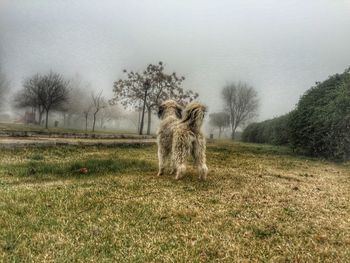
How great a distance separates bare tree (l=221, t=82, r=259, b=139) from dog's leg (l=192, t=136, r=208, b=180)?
75.9m

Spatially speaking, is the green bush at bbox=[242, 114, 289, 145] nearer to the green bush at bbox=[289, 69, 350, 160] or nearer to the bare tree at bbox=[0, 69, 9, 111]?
the green bush at bbox=[289, 69, 350, 160]

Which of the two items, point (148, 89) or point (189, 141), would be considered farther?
point (148, 89)

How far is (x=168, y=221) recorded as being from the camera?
617cm

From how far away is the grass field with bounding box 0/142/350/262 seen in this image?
471cm

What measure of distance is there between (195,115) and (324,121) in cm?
1851

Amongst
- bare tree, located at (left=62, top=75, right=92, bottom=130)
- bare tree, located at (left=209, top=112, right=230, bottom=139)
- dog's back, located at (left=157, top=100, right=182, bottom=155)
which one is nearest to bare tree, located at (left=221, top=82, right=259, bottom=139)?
bare tree, located at (left=209, top=112, right=230, bottom=139)

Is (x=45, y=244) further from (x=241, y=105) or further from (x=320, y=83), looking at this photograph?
(x=241, y=105)

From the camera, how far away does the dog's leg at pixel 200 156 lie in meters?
10.8

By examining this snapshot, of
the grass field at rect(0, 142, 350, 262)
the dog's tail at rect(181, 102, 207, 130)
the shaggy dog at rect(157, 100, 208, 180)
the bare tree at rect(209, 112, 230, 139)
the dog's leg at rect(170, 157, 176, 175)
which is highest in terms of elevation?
the bare tree at rect(209, 112, 230, 139)

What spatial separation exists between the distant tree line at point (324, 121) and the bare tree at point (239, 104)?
54.6 metres

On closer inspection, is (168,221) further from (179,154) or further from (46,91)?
(46,91)

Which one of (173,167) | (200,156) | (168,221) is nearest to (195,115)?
(200,156)

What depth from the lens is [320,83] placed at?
1150 inches

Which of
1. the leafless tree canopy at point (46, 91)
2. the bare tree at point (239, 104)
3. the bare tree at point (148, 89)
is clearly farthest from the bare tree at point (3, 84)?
Result: the bare tree at point (239, 104)
